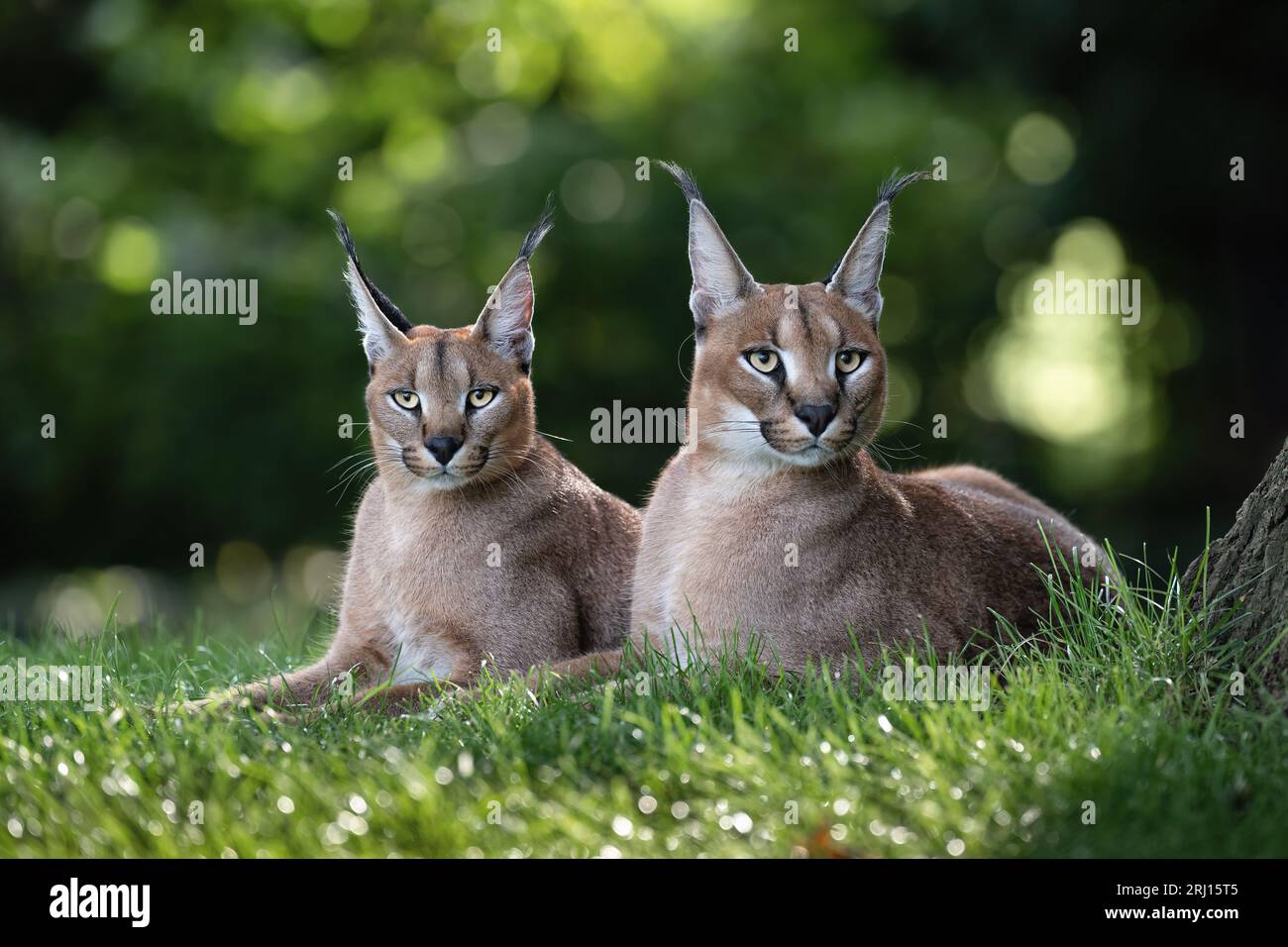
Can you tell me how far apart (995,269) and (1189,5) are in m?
4.20

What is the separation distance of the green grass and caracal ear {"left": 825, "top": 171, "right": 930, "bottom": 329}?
1643 mm

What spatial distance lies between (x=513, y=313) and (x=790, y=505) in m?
1.56

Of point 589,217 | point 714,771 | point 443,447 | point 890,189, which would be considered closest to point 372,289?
point 443,447

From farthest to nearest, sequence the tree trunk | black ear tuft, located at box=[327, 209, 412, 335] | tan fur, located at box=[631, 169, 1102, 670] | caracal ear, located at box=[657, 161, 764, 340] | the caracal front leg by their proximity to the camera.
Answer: black ear tuft, located at box=[327, 209, 412, 335]
the caracal front leg
caracal ear, located at box=[657, 161, 764, 340]
tan fur, located at box=[631, 169, 1102, 670]
the tree trunk

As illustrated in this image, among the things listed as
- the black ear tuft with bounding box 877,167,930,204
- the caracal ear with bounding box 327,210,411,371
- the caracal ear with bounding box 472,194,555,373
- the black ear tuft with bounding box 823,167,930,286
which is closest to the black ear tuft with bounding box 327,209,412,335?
the caracal ear with bounding box 327,210,411,371

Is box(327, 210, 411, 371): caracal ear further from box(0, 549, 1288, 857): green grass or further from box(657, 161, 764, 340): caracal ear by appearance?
box(0, 549, 1288, 857): green grass

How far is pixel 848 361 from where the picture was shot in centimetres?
638

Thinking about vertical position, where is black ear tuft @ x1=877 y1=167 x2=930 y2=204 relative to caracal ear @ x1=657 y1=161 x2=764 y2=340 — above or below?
above

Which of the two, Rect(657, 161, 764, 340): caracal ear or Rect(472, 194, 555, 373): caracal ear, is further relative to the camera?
Rect(472, 194, 555, 373): caracal ear

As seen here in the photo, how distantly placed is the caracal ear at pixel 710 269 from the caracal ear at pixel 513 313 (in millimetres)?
721

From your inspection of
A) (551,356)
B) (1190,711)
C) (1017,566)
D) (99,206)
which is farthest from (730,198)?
(1190,711)

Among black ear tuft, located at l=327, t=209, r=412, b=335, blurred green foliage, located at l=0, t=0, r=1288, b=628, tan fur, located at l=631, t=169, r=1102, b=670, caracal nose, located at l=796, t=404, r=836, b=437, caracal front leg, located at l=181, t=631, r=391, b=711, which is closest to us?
caracal nose, located at l=796, t=404, r=836, b=437

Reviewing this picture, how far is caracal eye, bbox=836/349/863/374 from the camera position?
6.34 m

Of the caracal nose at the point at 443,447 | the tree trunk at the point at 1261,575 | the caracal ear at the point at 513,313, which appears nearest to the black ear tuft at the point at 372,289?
the caracal ear at the point at 513,313
